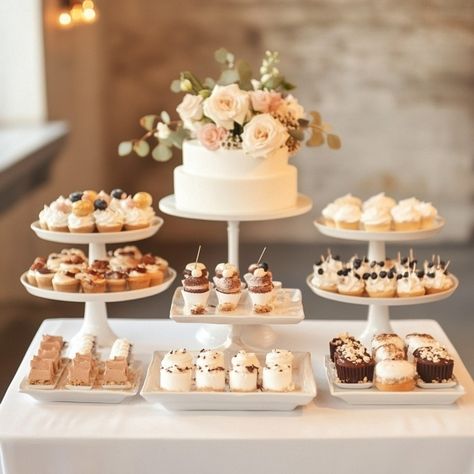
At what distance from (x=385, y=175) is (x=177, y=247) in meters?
1.64

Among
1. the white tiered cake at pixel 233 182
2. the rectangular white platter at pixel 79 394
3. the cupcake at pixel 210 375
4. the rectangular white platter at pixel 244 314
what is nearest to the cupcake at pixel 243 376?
the cupcake at pixel 210 375

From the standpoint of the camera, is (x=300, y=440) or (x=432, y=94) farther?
(x=432, y=94)

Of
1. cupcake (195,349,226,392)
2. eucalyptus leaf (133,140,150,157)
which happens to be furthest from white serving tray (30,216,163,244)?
cupcake (195,349,226,392)

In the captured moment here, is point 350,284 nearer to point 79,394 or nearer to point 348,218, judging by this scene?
point 348,218

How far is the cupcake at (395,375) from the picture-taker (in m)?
2.14

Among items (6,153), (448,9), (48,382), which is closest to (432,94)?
(448,9)

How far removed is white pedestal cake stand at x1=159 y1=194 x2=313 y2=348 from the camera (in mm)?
2484

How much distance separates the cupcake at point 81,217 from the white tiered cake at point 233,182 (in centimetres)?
26

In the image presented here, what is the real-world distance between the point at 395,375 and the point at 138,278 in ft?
2.57

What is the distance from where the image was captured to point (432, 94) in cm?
679

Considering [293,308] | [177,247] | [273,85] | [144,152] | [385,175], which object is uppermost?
[273,85]

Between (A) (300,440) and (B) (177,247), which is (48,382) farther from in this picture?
(B) (177,247)

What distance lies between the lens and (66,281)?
2.49 metres

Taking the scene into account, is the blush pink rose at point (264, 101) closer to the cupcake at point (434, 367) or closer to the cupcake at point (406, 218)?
the cupcake at point (406, 218)
